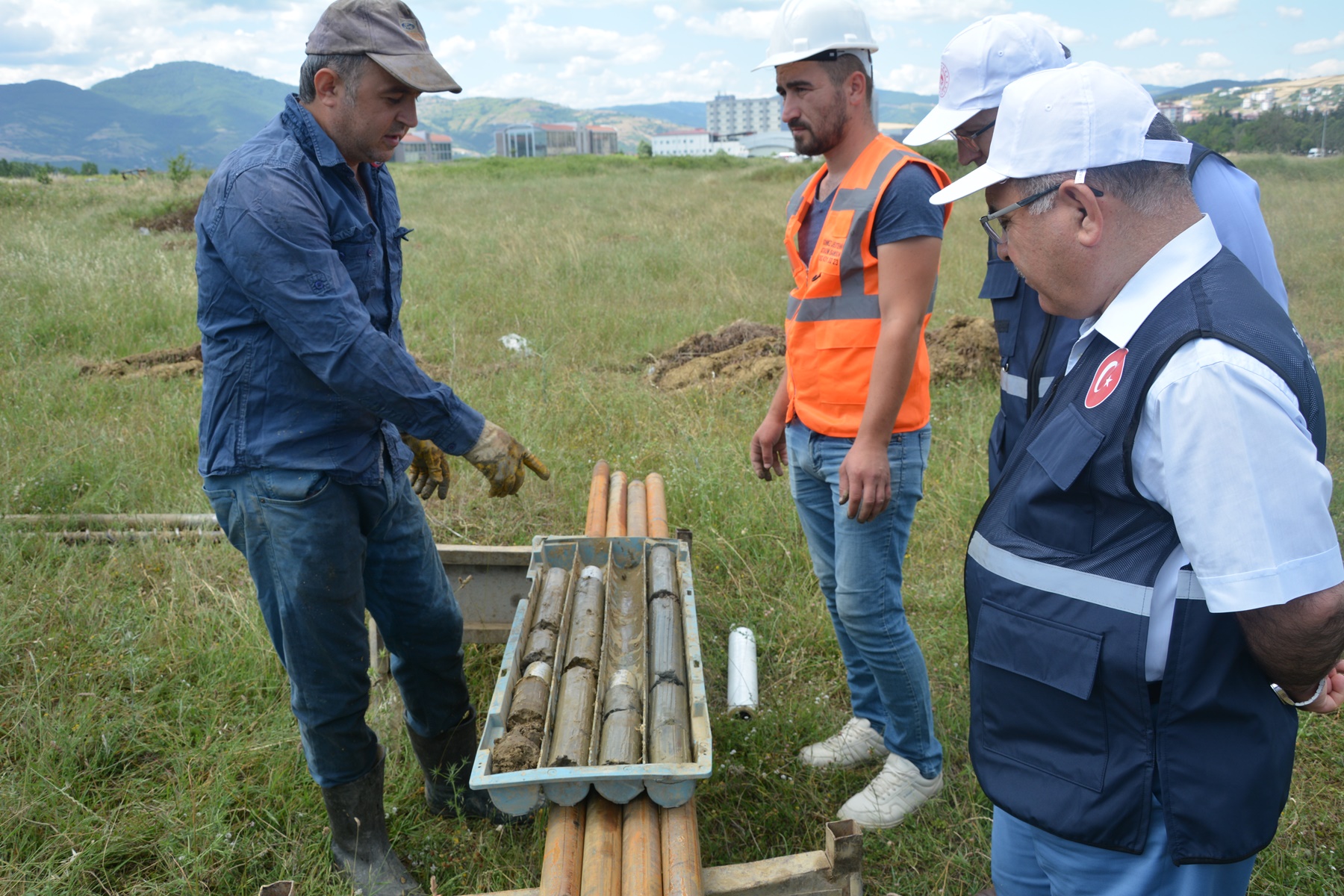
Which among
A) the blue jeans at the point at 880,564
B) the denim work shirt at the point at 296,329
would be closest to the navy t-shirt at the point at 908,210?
the blue jeans at the point at 880,564

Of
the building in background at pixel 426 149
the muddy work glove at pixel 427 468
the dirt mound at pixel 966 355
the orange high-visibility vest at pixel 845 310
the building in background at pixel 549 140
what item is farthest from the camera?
the building in background at pixel 426 149

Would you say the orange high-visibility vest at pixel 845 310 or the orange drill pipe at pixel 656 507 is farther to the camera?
the orange drill pipe at pixel 656 507

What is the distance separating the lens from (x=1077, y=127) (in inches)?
47.8

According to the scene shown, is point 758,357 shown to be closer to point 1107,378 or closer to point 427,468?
point 427,468

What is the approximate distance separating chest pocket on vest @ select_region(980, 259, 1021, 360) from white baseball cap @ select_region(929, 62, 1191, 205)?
99 cm

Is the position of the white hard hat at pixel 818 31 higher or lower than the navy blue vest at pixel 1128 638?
higher

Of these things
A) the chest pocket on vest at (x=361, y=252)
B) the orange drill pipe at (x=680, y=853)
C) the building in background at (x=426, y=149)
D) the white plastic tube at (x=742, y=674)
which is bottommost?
the white plastic tube at (x=742, y=674)

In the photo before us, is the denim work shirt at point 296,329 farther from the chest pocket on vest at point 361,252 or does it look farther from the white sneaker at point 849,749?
the white sneaker at point 849,749

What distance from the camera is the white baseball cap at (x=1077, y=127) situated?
3.94 feet

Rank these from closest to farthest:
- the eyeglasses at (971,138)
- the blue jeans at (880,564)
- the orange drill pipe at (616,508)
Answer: the eyeglasses at (971,138), the blue jeans at (880,564), the orange drill pipe at (616,508)

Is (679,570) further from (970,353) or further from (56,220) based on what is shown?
(56,220)

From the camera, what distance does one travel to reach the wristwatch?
1.31 m

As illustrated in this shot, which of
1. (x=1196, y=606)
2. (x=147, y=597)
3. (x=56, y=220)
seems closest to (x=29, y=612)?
(x=147, y=597)

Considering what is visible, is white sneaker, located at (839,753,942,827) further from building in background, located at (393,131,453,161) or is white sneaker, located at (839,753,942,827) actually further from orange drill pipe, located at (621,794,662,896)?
building in background, located at (393,131,453,161)
